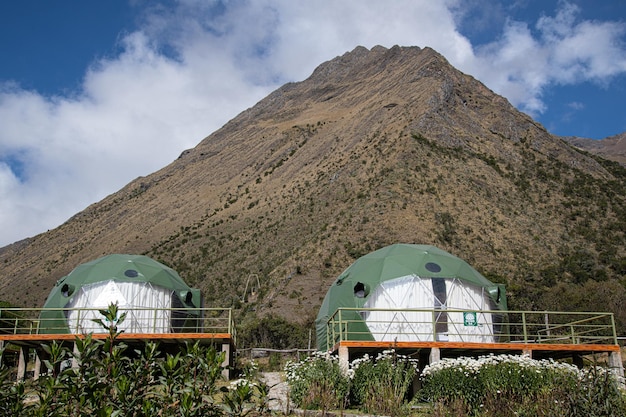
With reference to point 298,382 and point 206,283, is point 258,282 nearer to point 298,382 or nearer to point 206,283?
point 206,283

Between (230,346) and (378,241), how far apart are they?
83.9 feet

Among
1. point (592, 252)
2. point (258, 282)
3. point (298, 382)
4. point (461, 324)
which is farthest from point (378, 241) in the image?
point (298, 382)

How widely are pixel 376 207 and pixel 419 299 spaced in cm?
2992

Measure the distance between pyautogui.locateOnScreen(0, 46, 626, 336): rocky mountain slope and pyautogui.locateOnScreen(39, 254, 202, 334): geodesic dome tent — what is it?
1707 cm

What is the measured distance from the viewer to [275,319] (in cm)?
3969

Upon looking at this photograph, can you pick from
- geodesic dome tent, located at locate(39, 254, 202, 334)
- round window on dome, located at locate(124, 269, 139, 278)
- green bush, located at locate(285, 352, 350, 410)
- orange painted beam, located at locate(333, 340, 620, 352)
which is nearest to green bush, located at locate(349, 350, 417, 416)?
green bush, located at locate(285, 352, 350, 410)

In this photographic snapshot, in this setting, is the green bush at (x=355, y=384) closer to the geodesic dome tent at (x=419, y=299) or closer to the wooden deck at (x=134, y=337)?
the geodesic dome tent at (x=419, y=299)

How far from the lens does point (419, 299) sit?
21.8 m

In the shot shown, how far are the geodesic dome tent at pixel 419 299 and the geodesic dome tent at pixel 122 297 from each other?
20.4 ft

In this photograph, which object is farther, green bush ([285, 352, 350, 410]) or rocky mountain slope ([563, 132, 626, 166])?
rocky mountain slope ([563, 132, 626, 166])

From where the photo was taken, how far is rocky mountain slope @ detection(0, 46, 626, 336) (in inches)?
1836

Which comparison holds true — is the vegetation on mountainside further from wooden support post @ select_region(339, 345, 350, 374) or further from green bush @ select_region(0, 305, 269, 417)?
green bush @ select_region(0, 305, 269, 417)

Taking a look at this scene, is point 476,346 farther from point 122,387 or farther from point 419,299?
point 122,387

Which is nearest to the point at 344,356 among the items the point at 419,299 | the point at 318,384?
the point at 318,384
